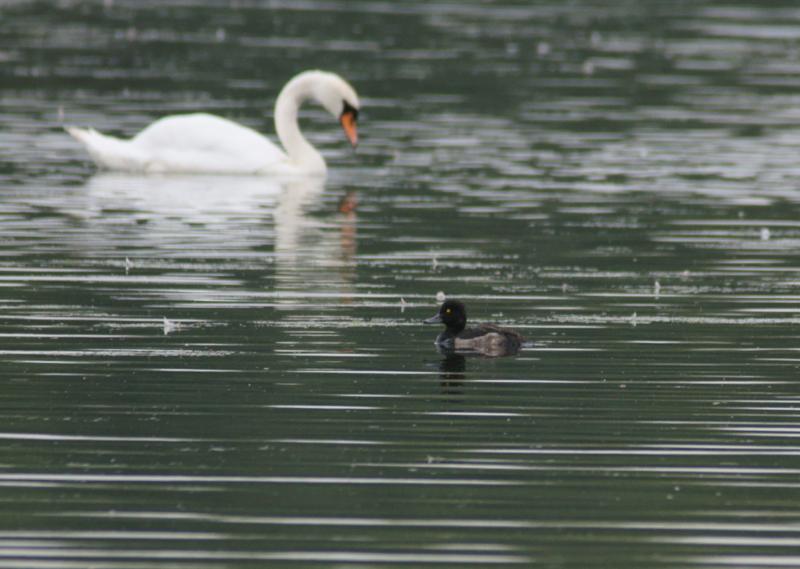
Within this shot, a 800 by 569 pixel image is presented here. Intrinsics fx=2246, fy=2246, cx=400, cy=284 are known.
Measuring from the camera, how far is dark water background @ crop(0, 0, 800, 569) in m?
10.1

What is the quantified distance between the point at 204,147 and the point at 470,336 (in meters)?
13.0

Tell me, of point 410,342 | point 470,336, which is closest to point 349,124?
point 410,342

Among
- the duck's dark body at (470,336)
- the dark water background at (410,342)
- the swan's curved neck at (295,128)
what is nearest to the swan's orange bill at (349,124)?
the dark water background at (410,342)

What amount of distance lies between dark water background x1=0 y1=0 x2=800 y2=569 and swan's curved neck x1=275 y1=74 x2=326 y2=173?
55cm

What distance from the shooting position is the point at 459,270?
62.2ft

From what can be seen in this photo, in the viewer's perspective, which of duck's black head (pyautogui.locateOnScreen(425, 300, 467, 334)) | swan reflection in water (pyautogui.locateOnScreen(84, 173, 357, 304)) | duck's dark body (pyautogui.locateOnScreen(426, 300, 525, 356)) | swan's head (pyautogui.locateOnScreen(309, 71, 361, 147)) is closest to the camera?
duck's dark body (pyautogui.locateOnScreen(426, 300, 525, 356))

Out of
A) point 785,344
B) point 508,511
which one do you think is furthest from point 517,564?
point 785,344

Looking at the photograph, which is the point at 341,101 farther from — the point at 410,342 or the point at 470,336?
the point at 470,336

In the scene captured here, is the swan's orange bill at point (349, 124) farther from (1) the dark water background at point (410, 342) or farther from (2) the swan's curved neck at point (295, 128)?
(2) the swan's curved neck at point (295, 128)

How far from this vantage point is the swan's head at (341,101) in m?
28.5

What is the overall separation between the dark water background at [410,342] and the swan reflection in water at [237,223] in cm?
8

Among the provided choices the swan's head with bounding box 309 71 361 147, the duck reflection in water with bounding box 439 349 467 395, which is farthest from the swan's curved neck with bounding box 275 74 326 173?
the duck reflection in water with bounding box 439 349 467 395

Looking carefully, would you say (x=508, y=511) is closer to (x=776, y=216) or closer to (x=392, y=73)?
(x=776, y=216)

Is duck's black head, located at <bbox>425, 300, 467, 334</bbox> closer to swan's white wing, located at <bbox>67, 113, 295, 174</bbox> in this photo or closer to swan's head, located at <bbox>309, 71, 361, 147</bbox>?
swan's white wing, located at <bbox>67, 113, 295, 174</bbox>
